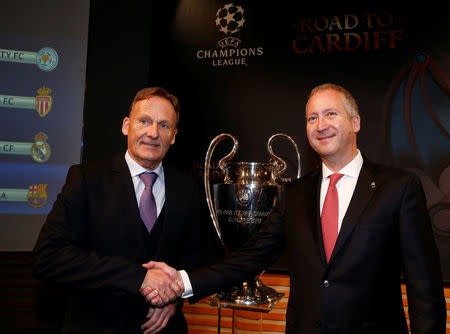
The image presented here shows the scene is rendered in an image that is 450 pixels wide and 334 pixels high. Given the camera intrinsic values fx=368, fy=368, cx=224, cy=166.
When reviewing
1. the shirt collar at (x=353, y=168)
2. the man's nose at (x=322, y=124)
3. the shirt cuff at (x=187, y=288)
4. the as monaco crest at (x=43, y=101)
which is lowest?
the shirt cuff at (x=187, y=288)

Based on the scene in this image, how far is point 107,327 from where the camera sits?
1.63m

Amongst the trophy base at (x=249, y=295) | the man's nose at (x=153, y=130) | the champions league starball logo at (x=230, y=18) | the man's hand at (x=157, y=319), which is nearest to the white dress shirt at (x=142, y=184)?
the man's nose at (x=153, y=130)

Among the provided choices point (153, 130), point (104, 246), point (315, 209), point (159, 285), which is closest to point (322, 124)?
point (315, 209)

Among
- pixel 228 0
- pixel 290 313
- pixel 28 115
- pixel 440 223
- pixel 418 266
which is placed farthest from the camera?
pixel 228 0

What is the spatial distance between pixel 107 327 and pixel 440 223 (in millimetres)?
2761

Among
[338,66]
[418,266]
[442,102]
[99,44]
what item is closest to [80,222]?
[418,266]

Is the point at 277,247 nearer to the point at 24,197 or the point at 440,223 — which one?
the point at 440,223

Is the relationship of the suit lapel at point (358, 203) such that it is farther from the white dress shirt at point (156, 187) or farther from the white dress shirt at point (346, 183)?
the white dress shirt at point (156, 187)

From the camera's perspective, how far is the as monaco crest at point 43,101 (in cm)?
331

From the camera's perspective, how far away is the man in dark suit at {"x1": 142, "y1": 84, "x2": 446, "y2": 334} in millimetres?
1470

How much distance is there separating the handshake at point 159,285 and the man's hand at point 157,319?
42mm

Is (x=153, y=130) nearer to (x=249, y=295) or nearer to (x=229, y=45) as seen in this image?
(x=249, y=295)

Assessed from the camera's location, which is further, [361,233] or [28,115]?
[28,115]

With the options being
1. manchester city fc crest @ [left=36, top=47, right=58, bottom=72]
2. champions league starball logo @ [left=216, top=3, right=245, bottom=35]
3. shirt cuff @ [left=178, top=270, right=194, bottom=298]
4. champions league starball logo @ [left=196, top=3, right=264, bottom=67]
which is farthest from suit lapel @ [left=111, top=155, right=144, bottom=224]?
champions league starball logo @ [left=216, top=3, right=245, bottom=35]
